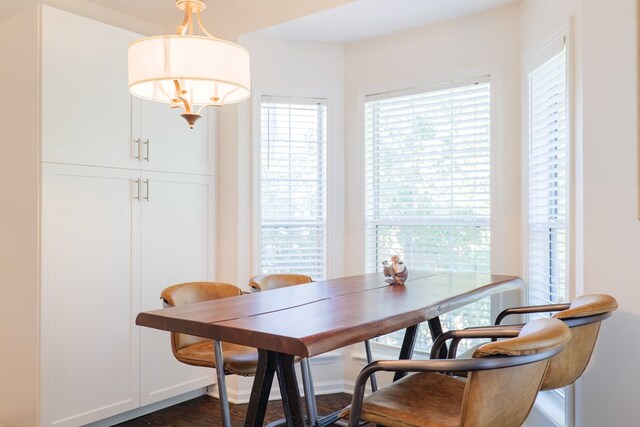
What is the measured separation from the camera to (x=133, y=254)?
3096mm

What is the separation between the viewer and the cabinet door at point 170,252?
3166 millimetres

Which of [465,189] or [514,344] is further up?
[465,189]

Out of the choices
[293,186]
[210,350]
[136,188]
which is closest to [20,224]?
[136,188]

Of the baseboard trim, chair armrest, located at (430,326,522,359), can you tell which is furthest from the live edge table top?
the baseboard trim

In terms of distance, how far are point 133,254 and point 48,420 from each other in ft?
3.17

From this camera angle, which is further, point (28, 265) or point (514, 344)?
point (28, 265)

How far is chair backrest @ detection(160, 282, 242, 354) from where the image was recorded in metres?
2.44

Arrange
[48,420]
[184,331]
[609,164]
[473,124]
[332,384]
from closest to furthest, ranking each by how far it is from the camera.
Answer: [184,331], [609,164], [48,420], [473,124], [332,384]

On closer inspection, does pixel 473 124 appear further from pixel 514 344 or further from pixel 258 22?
pixel 514 344

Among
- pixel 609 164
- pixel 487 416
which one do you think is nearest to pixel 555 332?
pixel 487 416

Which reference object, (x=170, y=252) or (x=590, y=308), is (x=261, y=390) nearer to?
(x=590, y=308)

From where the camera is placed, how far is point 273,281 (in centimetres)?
297

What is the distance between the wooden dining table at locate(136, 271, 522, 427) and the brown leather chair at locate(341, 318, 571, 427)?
0.64 feet

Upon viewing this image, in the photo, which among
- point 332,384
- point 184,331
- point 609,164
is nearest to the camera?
point 184,331
